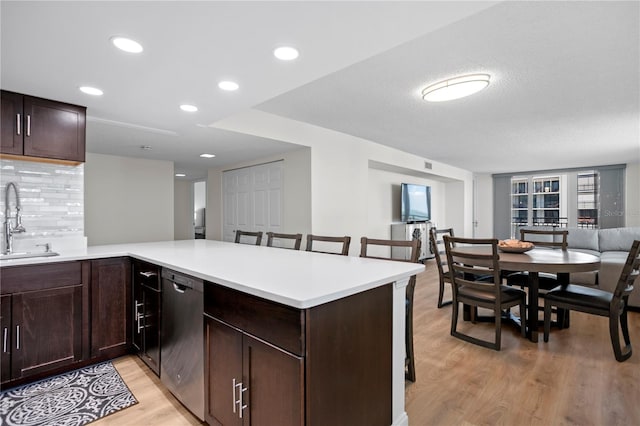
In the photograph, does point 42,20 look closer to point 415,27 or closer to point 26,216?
point 415,27

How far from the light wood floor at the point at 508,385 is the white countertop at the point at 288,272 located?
860 millimetres

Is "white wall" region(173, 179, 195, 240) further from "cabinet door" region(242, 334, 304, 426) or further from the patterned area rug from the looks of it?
"cabinet door" region(242, 334, 304, 426)

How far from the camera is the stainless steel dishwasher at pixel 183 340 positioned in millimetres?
1688

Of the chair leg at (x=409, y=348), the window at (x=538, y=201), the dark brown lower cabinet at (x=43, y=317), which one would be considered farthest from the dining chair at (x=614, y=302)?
the window at (x=538, y=201)

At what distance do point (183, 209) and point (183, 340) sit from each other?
6.38 meters

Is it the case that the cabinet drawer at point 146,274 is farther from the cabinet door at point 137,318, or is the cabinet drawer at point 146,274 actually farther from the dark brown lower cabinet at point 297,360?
the dark brown lower cabinet at point 297,360

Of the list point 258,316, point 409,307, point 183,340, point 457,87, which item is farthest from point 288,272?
point 457,87

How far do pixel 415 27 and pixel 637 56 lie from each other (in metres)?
2.04

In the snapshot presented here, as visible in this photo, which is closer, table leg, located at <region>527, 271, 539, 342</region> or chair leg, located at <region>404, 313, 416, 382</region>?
chair leg, located at <region>404, 313, 416, 382</region>

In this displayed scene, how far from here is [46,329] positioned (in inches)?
86.0

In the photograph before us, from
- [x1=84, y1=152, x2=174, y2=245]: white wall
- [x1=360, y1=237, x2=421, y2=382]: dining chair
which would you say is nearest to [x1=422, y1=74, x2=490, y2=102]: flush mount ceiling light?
[x1=360, y1=237, x2=421, y2=382]: dining chair

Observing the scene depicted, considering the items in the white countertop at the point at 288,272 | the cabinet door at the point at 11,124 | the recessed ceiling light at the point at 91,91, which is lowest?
the white countertop at the point at 288,272

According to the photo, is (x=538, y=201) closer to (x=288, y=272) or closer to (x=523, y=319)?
(x=523, y=319)

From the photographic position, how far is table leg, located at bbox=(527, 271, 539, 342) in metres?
2.78
